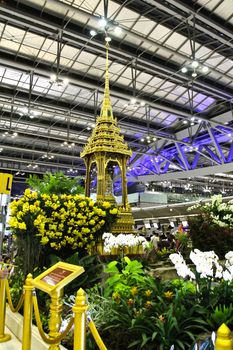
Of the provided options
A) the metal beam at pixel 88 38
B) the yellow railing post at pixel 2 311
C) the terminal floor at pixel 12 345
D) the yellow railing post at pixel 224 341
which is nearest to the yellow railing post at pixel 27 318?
the terminal floor at pixel 12 345

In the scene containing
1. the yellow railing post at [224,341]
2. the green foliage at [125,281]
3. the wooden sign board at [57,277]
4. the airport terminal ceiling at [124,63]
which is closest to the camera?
the yellow railing post at [224,341]

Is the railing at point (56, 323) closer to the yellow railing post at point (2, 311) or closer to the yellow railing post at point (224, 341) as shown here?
the yellow railing post at point (2, 311)

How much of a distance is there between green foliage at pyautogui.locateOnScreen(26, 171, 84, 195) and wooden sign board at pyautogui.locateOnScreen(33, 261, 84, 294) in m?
2.75

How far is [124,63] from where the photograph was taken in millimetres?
12773

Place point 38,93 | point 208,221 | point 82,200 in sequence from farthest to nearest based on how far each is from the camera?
point 38,93 → point 208,221 → point 82,200

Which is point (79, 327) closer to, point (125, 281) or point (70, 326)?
point (70, 326)

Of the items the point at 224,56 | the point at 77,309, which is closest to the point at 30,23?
the point at 224,56

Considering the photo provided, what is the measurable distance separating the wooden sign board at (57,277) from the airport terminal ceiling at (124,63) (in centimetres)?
756

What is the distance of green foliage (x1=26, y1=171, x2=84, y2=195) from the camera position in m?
5.56

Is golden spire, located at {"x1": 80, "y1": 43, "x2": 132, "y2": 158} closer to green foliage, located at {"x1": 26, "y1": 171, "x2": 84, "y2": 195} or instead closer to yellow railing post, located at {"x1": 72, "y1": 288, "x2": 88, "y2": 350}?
green foliage, located at {"x1": 26, "y1": 171, "x2": 84, "y2": 195}

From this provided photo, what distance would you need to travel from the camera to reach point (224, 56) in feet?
40.0

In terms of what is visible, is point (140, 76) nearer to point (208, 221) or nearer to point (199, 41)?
point (199, 41)

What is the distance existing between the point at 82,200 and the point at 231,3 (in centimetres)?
885

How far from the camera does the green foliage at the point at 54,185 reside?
5559 mm
